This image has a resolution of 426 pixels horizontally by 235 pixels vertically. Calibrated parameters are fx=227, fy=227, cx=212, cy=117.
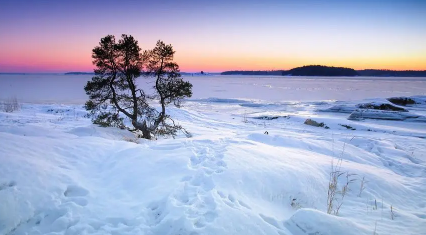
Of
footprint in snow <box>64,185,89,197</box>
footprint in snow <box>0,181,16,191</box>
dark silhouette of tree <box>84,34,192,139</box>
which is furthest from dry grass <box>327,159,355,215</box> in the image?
dark silhouette of tree <box>84,34,192,139</box>

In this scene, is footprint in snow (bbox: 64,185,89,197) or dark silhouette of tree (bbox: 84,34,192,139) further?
dark silhouette of tree (bbox: 84,34,192,139)

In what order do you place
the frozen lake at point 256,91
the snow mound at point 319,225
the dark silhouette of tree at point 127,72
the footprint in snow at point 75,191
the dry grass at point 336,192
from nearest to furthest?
the snow mound at point 319,225, the footprint in snow at point 75,191, the dry grass at point 336,192, the dark silhouette of tree at point 127,72, the frozen lake at point 256,91

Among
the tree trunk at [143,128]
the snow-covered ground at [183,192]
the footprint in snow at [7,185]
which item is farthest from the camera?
the tree trunk at [143,128]

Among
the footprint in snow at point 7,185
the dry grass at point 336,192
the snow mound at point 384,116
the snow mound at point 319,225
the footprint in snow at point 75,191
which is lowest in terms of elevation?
the snow mound at point 384,116

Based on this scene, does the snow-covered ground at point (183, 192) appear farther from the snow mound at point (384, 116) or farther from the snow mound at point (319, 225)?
the snow mound at point (384, 116)

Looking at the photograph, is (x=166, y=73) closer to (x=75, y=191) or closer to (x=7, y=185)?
(x=75, y=191)

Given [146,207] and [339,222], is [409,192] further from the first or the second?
[146,207]

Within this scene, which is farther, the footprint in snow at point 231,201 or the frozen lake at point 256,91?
the frozen lake at point 256,91

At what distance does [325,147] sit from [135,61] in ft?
31.1

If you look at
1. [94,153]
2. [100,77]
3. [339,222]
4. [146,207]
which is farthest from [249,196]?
[100,77]

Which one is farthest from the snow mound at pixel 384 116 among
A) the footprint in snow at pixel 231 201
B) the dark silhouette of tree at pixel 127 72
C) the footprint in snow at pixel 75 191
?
the footprint in snow at pixel 75 191

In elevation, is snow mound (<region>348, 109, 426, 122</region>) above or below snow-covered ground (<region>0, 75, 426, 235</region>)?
below

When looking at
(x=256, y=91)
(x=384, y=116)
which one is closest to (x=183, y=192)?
(x=384, y=116)

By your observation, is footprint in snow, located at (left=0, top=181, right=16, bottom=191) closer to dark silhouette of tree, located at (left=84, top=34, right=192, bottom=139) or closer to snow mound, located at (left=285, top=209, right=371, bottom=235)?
snow mound, located at (left=285, top=209, right=371, bottom=235)
